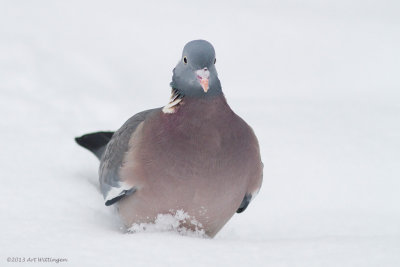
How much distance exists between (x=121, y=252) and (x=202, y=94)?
88 cm

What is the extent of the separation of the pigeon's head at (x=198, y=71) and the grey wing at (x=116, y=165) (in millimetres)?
319

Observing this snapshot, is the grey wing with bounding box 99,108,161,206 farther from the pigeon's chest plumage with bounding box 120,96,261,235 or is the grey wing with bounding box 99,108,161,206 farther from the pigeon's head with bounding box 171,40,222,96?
the pigeon's head with bounding box 171,40,222,96

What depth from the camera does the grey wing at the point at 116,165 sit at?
3.23 meters

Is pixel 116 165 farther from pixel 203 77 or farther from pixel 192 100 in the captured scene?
pixel 203 77

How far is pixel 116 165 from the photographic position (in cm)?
335

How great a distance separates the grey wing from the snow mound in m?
0.20

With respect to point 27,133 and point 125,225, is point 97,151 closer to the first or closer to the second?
point 27,133

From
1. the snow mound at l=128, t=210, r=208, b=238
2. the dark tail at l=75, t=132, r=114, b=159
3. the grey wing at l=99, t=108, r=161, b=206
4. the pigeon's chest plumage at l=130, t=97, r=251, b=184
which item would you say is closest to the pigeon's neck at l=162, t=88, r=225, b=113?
the pigeon's chest plumage at l=130, t=97, r=251, b=184

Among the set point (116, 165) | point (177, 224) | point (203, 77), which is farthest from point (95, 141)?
point (203, 77)

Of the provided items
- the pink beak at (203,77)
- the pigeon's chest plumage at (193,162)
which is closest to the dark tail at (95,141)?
the pigeon's chest plumage at (193,162)

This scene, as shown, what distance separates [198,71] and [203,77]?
0.05m

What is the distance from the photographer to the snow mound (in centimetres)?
309

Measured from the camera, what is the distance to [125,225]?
337cm

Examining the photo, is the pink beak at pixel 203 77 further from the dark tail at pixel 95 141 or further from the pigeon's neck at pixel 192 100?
the dark tail at pixel 95 141
